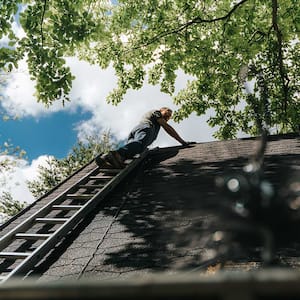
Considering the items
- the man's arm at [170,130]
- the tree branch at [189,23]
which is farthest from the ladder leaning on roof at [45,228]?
the tree branch at [189,23]

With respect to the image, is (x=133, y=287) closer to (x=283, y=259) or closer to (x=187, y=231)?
(x=187, y=231)

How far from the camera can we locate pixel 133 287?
1.69ft

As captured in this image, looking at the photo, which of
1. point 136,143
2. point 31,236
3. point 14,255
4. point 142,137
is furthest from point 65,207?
point 142,137

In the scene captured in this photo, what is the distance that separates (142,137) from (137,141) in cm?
18

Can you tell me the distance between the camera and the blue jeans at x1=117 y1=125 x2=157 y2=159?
7.77 m

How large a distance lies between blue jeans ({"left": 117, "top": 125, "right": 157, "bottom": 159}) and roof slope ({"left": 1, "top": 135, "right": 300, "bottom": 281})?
1.43 ft

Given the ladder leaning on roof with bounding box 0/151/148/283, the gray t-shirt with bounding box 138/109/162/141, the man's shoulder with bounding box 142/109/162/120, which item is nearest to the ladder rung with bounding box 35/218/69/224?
the ladder leaning on roof with bounding box 0/151/148/283

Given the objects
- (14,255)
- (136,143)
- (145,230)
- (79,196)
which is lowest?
(14,255)

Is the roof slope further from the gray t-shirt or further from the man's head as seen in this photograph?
the man's head

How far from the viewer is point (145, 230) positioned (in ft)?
14.4

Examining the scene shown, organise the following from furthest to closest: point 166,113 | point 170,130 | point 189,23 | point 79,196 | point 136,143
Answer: point 189,23 → point 170,130 → point 166,113 → point 136,143 → point 79,196

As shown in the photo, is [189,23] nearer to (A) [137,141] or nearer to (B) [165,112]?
(B) [165,112]

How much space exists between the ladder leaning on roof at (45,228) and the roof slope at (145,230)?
0.45 ft

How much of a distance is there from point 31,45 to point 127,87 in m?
6.35
